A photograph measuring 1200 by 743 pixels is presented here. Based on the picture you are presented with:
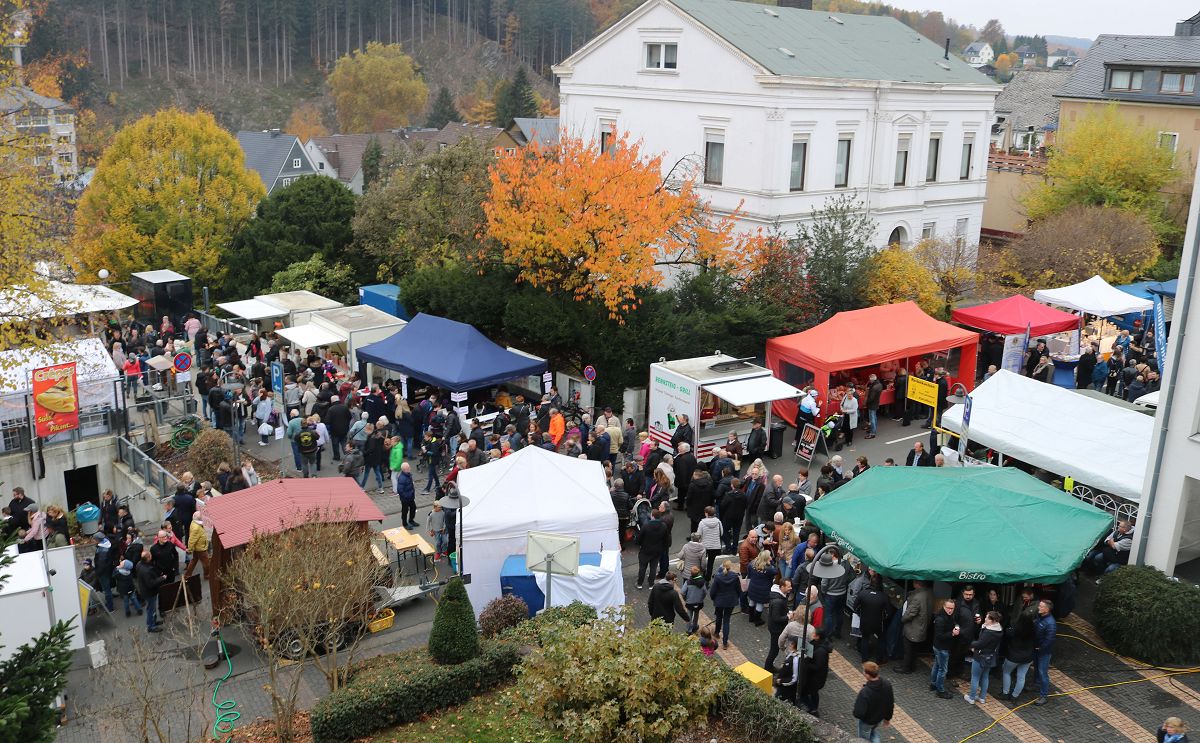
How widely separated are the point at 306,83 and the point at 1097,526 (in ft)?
369

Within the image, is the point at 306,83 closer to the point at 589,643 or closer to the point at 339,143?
the point at 339,143

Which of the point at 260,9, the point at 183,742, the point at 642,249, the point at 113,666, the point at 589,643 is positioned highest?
the point at 260,9

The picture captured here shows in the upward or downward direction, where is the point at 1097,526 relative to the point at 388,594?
upward

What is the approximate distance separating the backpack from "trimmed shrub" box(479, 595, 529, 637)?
707 centimetres

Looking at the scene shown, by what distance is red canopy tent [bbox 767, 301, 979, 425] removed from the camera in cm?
2225

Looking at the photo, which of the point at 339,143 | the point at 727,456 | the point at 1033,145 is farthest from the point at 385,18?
the point at 727,456

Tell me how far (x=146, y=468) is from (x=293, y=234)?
16.9 metres

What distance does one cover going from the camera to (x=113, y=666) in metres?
11.1

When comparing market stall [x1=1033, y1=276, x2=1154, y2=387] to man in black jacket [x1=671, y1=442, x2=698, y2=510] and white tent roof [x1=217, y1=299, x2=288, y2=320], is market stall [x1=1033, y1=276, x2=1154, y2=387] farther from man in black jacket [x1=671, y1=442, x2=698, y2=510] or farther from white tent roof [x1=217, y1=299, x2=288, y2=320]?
white tent roof [x1=217, y1=299, x2=288, y2=320]

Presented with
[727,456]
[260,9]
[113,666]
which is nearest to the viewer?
[113,666]

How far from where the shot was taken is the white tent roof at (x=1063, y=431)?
15531 mm

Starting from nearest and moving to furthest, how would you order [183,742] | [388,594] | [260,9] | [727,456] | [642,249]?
[183,742] < [388,594] < [727,456] < [642,249] < [260,9]

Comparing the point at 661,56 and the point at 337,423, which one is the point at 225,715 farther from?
the point at 661,56

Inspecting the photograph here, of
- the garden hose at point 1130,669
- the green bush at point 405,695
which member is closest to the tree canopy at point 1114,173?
the garden hose at point 1130,669
